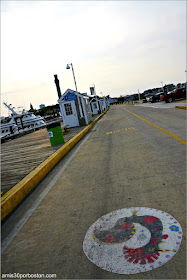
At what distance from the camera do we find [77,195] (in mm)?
4070

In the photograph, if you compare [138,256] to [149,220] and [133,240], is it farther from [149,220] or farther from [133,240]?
[149,220]

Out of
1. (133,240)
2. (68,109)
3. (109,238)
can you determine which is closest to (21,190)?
(109,238)

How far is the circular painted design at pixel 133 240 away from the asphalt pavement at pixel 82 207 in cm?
8

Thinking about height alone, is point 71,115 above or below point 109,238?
above

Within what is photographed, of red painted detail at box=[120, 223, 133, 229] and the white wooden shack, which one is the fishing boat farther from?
red painted detail at box=[120, 223, 133, 229]

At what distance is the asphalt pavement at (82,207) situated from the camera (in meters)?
2.32

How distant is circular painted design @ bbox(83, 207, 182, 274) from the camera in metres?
2.22

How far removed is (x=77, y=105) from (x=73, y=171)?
14.3 meters

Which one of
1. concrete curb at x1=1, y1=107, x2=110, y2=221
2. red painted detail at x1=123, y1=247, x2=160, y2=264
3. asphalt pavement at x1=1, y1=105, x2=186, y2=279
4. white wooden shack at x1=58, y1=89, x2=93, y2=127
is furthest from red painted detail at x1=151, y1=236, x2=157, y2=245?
white wooden shack at x1=58, y1=89, x2=93, y2=127

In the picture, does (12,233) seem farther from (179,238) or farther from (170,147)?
(170,147)

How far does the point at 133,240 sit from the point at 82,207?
1.22 m

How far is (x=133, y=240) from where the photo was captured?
2.55 m

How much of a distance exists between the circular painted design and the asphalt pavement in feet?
0.25

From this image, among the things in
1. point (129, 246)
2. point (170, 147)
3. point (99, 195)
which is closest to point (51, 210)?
point (99, 195)
